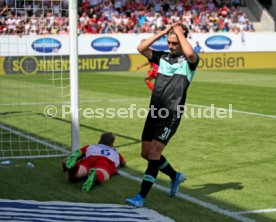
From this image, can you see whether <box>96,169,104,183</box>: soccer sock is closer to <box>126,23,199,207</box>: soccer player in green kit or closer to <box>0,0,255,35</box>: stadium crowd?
<box>126,23,199,207</box>: soccer player in green kit

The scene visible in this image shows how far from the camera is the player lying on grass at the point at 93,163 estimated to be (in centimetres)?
813

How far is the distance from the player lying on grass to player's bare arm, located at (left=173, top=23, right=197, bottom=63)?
2151 millimetres

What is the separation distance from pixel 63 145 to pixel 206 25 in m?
31.3

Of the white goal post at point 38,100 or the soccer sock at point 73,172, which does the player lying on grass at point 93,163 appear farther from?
A: the white goal post at point 38,100

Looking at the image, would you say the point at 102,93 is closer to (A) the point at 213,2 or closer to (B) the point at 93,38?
(B) the point at 93,38

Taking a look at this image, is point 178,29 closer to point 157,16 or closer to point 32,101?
point 32,101

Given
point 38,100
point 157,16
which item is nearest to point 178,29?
point 38,100

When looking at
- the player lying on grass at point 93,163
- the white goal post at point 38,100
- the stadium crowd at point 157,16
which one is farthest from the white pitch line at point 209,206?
the stadium crowd at point 157,16

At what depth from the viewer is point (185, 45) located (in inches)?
275

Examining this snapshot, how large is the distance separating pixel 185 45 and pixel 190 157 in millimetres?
3622

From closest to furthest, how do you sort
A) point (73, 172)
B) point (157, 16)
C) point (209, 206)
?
point (209, 206)
point (73, 172)
point (157, 16)

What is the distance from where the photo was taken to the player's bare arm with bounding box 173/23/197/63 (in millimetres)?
6965

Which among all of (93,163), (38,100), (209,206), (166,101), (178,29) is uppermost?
(178,29)

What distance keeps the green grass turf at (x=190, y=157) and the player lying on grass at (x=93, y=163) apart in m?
0.14
